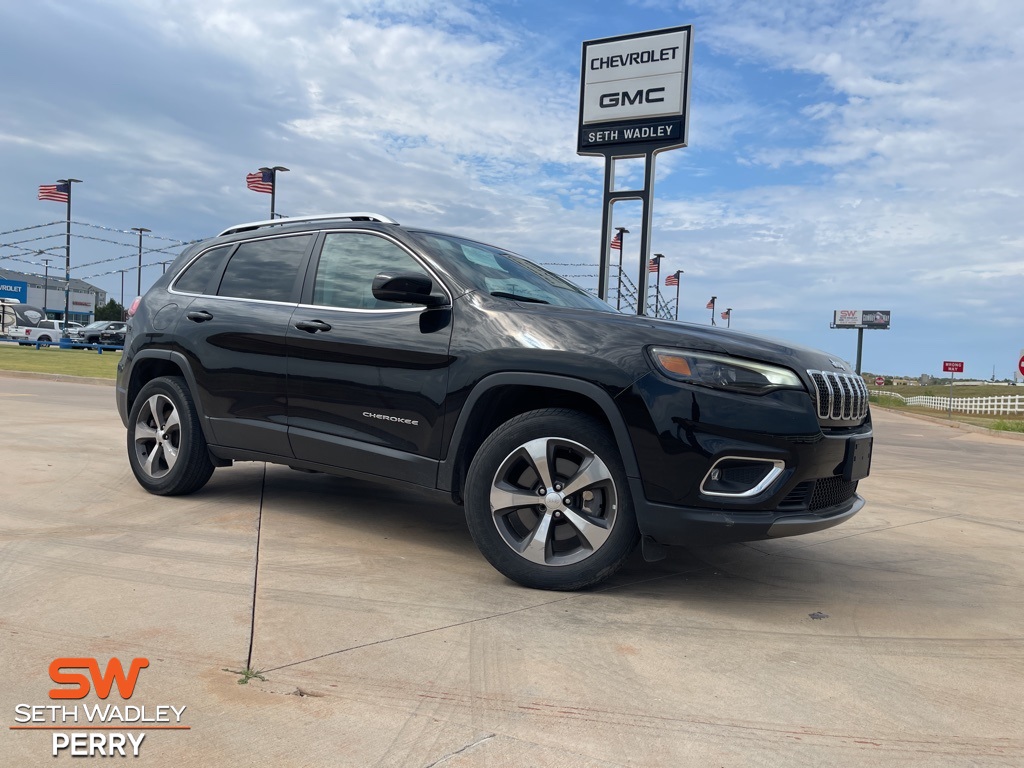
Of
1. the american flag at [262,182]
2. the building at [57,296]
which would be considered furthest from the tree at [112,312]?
the american flag at [262,182]

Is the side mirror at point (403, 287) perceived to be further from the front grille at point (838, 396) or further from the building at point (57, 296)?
the building at point (57, 296)

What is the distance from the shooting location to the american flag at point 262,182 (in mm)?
31516

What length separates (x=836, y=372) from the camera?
12.7 feet

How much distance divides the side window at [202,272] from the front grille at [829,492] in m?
3.91

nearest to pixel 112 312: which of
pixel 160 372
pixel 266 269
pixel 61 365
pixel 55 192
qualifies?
pixel 55 192

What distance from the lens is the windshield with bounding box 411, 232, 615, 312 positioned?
4.34 m

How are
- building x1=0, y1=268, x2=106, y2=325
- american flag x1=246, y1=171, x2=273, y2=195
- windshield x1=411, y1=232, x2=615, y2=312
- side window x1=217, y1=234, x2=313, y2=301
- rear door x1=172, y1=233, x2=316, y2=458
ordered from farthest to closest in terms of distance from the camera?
1. building x1=0, y1=268, x2=106, y2=325
2. american flag x1=246, y1=171, x2=273, y2=195
3. side window x1=217, y1=234, x2=313, y2=301
4. rear door x1=172, y1=233, x2=316, y2=458
5. windshield x1=411, y1=232, x2=615, y2=312

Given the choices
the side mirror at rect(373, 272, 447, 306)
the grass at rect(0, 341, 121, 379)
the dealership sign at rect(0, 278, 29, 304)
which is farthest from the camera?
the dealership sign at rect(0, 278, 29, 304)

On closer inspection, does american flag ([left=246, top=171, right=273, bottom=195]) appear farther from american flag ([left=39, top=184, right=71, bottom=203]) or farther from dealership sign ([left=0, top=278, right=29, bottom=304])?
dealership sign ([left=0, top=278, right=29, bottom=304])

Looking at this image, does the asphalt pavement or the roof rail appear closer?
the asphalt pavement

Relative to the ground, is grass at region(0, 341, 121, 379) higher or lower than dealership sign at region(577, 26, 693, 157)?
lower

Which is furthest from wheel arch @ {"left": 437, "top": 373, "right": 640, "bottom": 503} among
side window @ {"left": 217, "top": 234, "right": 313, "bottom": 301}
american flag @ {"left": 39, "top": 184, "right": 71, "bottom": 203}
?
american flag @ {"left": 39, "top": 184, "right": 71, "bottom": 203}

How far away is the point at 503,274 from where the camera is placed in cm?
459

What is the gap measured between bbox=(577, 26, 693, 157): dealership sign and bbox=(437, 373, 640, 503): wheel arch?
57.6ft
